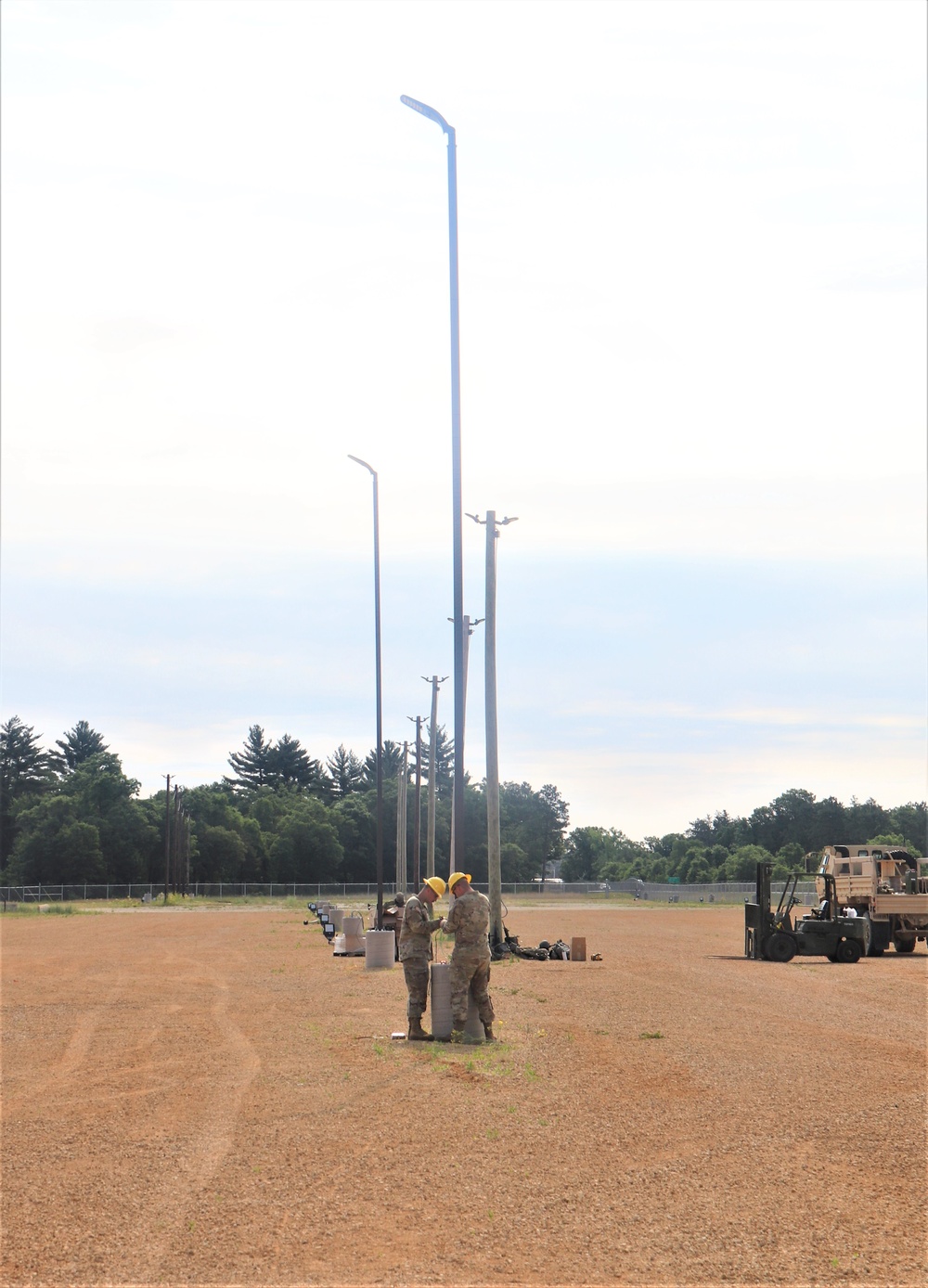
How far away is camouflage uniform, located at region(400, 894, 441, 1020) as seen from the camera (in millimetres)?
16906

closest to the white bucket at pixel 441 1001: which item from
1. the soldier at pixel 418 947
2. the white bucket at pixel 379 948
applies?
the soldier at pixel 418 947

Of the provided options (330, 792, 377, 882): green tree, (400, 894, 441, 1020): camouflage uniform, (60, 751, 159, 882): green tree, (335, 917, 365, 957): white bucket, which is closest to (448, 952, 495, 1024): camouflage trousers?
(400, 894, 441, 1020): camouflage uniform

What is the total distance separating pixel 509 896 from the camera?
106 meters

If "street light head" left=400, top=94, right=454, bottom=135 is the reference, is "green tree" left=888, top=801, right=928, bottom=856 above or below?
below

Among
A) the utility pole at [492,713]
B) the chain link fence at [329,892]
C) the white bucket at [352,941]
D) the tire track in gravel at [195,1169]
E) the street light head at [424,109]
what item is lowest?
the chain link fence at [329,892]

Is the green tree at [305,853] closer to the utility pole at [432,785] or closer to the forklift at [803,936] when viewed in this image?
the utility pole at [432,785]

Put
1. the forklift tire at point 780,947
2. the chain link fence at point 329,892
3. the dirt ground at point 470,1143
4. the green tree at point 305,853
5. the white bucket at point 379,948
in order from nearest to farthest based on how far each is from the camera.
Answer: the dirt ground at point 470,1143
the white bucket at point 379,948
the forklift tire at point 780,947
the chain link fence at point 329,892
the green tree at point 305,853

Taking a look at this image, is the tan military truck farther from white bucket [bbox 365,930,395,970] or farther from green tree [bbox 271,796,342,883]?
green tree [bbox 271,796,342,883]

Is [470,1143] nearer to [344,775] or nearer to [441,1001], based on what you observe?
[441,1001]

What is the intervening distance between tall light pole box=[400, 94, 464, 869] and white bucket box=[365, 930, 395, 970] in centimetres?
938

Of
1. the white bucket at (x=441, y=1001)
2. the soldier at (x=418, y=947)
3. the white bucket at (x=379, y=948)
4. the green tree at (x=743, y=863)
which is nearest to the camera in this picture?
the soldier at (x=418, y=947)

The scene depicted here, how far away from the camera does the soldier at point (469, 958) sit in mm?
16484

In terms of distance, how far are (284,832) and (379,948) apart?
101 m

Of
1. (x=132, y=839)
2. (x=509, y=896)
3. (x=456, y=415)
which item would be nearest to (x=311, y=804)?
(x=132, y=839)
